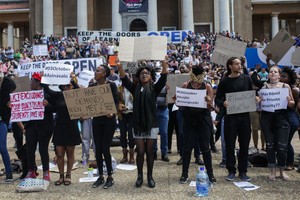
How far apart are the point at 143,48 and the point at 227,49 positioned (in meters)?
2.27

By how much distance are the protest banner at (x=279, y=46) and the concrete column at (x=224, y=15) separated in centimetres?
3218

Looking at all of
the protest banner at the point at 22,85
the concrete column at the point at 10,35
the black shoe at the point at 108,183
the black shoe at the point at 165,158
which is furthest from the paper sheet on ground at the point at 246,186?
the concrete column at the point at 10,35

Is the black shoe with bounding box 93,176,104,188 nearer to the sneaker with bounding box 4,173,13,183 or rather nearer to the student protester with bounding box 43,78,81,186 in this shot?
the student protester with bounding box 43,78,81,186

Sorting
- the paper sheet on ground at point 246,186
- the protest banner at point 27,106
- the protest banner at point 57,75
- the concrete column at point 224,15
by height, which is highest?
the concrete column at point 224,15

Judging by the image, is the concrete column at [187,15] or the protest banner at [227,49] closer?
the protest banner at [227,49]

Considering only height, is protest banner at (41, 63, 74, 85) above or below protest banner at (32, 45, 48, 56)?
below

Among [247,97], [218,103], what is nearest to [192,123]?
[218,103]

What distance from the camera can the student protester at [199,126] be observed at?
7129mm

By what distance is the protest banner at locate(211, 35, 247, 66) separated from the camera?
907 centimetres

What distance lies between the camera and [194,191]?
676 cm

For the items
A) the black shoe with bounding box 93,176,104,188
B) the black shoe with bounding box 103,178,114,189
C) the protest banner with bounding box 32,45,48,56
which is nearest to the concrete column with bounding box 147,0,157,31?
the protest banner with bounding box 32,45,48,56

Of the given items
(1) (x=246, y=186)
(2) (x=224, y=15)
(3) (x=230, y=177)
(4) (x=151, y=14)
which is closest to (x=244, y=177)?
(3) (x=230, y=177)

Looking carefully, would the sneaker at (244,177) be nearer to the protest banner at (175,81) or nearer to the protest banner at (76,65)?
the protest banner at (175,81)

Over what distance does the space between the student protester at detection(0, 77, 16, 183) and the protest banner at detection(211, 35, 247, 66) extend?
4325 millimetres
